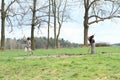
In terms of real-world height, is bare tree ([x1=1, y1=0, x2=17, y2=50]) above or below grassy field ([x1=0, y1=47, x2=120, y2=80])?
above

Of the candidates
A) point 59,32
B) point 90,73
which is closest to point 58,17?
point 59,32

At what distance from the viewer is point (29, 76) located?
1855 cm

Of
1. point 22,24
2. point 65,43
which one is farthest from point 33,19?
point 65,43

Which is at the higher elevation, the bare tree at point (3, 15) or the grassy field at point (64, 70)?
the bare tree at point (3, 15)

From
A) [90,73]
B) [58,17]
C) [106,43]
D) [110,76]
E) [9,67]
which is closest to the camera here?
[110,76]

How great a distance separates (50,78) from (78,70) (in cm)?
178

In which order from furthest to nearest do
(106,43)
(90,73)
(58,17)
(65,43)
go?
(65,43)
(58,17)
(106,43)
(90,73)

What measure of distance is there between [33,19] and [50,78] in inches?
1391

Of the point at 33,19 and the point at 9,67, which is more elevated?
the point at 33,19

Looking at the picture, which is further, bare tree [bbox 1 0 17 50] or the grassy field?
bare tree [bbox 1 0 17 50]

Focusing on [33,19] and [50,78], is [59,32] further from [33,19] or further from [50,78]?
[50,78]

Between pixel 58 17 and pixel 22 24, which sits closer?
pixel 22 24

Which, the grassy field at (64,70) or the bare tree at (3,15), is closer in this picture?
the grassy field at (64,70)

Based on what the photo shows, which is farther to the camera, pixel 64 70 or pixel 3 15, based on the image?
pixel 3 15
